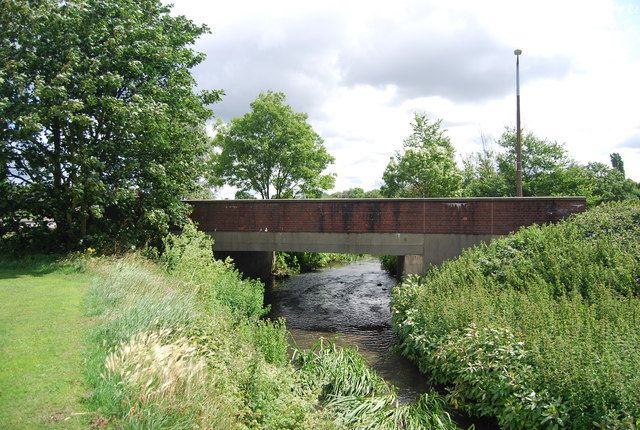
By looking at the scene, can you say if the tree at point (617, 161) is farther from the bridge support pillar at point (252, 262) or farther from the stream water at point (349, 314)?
the bridge support pillar at point (252, 262)

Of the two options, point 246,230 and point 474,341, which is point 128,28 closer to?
point 246,230

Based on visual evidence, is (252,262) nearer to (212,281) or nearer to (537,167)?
(212,281)

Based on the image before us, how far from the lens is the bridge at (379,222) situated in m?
14.5

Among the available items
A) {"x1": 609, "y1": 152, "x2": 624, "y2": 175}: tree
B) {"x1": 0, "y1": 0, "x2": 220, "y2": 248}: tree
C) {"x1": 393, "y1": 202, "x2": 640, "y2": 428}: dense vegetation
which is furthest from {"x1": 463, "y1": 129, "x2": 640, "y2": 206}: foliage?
{"x1": 609, "y1": 152, "x2": 624, "y2": 175}: tree

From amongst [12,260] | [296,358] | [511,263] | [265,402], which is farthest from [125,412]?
[12,260]

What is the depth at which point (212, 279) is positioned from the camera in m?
11.3

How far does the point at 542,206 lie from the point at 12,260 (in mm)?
16691

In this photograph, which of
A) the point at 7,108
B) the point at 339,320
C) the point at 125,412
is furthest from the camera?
the point at 339,320

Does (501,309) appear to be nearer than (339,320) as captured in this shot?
Yes

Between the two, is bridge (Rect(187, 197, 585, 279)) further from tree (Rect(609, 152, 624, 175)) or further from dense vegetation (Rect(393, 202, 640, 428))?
tree (Rect(609, 152, 624, 175))

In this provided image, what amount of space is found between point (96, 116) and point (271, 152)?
14019mm

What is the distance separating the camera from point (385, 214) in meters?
15.4

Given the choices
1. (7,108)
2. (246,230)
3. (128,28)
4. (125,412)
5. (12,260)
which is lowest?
(125,412)

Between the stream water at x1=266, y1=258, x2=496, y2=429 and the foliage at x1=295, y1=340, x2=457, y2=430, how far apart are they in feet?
1.74
